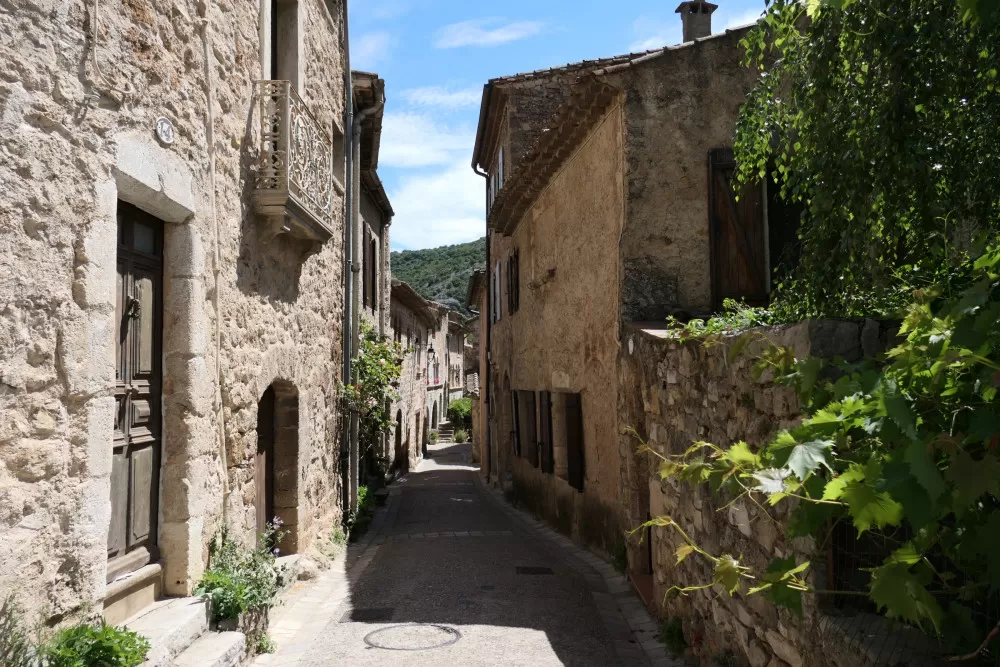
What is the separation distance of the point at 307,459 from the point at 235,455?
2.34 meters

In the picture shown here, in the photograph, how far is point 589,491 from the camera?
9547mm

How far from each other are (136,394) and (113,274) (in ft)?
3.21

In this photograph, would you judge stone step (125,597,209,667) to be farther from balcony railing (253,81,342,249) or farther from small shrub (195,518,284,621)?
balcony railing (253,81,342,249)

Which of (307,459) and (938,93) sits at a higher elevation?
(938,93)

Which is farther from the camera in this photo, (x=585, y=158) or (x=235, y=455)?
(x=585, y=158)

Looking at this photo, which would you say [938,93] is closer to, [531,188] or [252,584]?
[252,584]

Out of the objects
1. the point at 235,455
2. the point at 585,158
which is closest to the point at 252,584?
the point at 235,455

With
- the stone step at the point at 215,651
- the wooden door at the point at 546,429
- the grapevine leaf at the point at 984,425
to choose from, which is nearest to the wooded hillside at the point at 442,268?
the wooden door at the point at 546,429

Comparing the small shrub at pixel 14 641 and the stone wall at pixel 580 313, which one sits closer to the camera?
the small shrub at pixel 14 641

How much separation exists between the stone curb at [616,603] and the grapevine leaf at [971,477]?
3985 mm

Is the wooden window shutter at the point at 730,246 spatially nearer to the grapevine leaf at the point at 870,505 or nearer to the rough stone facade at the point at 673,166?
the rough stone facade at the point at 673,166

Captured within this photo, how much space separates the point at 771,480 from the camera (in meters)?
2.32

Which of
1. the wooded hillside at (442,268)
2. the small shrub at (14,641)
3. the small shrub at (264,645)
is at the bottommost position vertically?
the small shrub at (264,645)

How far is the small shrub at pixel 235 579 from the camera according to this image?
5.20 m
